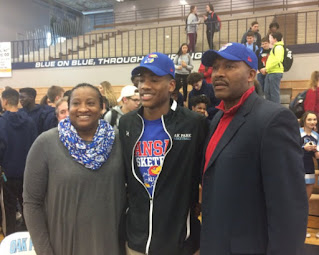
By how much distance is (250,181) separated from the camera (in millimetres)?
1259

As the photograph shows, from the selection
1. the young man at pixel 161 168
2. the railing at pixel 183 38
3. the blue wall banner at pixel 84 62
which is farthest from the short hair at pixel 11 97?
the railing at pixel 183 38

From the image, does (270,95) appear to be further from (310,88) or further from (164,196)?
(164,196)

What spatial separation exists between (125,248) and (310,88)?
162 inches

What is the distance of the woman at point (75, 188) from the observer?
1602mm

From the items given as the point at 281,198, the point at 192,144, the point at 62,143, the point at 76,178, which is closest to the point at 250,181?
the point at 281,198

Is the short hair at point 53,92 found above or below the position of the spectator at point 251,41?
below

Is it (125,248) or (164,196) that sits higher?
(164,196)

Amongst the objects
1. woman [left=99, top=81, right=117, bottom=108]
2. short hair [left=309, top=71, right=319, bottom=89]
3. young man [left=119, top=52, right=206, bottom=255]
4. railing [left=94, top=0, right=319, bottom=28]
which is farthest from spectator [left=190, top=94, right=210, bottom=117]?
railing [left=94, top=0, right=319, bottom=28]

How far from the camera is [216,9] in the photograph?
14.8 metres

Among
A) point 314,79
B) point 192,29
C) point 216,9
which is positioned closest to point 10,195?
point 314,79

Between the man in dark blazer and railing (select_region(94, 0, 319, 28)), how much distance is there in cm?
1190

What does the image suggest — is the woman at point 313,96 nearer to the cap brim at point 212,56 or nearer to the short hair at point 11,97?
the cap brim at point 212,56

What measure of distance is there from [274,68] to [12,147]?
464cm

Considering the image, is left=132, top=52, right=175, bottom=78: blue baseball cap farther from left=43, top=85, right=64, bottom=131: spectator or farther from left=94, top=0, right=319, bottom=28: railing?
left=94, top=0, right=319, bottom=28: railing
